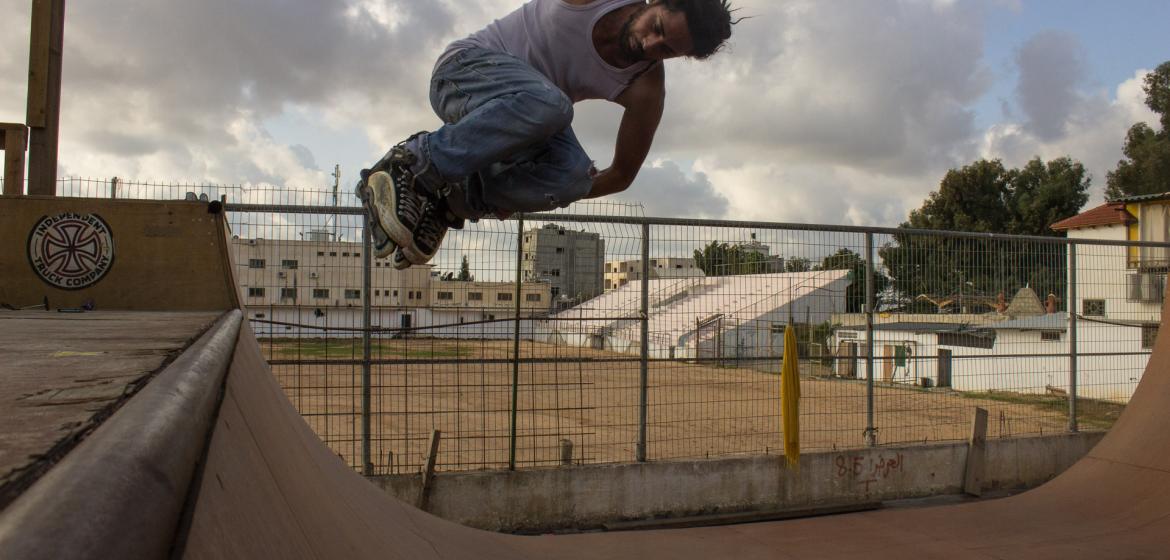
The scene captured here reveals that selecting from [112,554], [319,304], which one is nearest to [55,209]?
[319,304]

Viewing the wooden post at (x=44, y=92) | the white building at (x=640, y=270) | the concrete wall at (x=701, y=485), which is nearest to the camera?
the wooden post at (x=44, y=92)

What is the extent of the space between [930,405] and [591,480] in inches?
170

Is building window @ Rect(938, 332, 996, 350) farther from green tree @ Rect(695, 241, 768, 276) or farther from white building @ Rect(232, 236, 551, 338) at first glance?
white building @ Rect(232, 236, 551, 338)

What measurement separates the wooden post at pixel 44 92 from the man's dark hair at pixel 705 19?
426 centimetres

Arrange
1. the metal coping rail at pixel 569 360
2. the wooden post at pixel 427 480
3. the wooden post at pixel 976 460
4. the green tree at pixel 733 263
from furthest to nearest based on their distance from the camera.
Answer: the wooden post at pixel 976 460, the green tree at pixel 733 263, the metal coping rail at pixel 569 360, the wooden post at pixel 427 480

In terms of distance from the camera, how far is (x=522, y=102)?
240 centimetres

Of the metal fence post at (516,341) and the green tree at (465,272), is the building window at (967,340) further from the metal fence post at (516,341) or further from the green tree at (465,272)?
the green tree at (465,272)

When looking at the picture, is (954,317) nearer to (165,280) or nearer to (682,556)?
(682,556)

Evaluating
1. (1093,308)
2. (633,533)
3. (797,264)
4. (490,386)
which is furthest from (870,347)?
(1093,308)

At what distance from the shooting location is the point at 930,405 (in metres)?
8.00

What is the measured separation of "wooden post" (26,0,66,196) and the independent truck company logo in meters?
0.92

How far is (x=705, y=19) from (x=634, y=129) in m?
0.64

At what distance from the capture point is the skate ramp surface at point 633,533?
1.11m

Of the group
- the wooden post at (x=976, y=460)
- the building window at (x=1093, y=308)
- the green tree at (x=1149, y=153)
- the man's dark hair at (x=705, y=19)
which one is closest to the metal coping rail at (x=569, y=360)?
the wooden post at (x=976, y=460)
